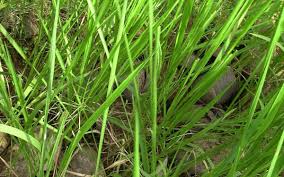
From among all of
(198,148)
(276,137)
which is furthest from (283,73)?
(276,137)

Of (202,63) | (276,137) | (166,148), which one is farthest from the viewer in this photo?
(166,148)

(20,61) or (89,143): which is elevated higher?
(20,61)

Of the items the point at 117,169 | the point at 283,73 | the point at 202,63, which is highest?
the point at 202,63

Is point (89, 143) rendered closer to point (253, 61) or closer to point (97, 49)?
point (97, 49)

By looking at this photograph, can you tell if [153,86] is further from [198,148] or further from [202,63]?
[198,148]

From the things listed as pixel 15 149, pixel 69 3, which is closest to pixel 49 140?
pixel 15 149

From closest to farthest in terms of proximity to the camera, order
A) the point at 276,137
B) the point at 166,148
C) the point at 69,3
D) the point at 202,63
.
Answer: the point at 276,137
the point at 202,63
the point at 166,148
the point at 69,3

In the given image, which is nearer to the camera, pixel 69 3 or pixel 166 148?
pixel 166 148
